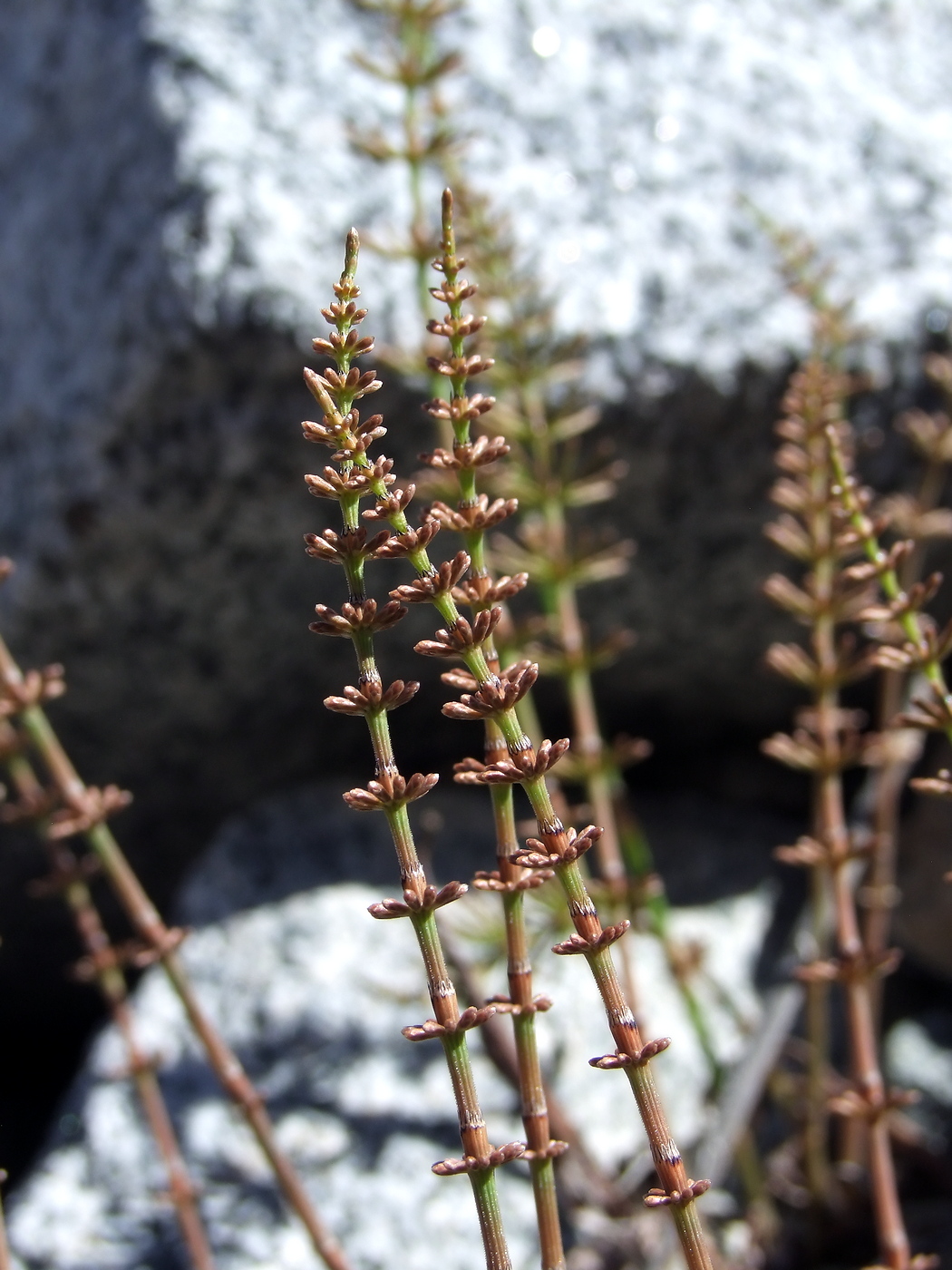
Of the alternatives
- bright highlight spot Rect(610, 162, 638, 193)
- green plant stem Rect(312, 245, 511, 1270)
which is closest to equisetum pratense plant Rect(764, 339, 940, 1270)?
green plant stem Rect(312, 245, 511, 1270)

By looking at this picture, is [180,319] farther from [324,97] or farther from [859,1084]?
[859,1084]

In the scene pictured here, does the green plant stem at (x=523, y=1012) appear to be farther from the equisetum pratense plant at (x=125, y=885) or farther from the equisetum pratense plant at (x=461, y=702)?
the equisetum pratense plant at (x=125, y=885)

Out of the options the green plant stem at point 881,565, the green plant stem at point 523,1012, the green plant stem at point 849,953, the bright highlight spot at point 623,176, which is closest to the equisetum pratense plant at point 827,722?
the green plant stem at point 849,953

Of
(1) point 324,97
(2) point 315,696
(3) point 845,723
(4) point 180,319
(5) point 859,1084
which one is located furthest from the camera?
(2) point 315,696

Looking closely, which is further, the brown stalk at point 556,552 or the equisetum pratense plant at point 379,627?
the brown stalk at point 556,552

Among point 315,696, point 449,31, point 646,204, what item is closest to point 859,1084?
point 315,696

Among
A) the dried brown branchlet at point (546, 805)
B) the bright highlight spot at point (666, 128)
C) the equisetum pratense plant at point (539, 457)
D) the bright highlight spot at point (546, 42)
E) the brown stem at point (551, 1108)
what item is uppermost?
the bright highlight spot at point (546, 42)

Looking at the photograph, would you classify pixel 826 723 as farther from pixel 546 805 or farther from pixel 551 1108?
pixel 546 805
